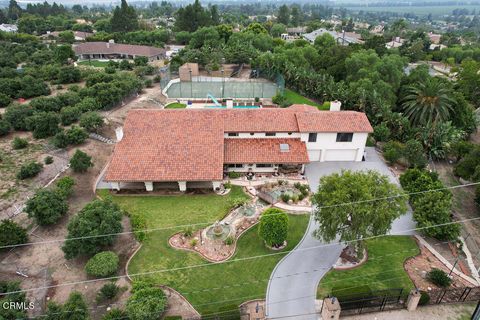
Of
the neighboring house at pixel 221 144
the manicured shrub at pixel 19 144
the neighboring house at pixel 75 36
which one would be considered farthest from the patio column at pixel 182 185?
the neighboring house at pixel 75 36

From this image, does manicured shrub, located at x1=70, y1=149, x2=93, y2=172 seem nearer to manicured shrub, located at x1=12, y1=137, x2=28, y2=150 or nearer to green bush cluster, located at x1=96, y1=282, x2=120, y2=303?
manicured shrub, located at x1=12, y1=137, x2=28, y2=150

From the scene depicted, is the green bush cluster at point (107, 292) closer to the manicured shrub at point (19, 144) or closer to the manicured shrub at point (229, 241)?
the manicured shrub at point (229, 241)

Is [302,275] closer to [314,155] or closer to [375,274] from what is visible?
[375,274]

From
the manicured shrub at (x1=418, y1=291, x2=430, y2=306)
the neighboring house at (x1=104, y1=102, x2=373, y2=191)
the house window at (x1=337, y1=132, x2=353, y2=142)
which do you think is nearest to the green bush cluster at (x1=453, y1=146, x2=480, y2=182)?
the neighboring house at (x1=104, y1=102, x2=373, y2=191)

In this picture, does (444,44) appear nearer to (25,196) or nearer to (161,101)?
(161,101)

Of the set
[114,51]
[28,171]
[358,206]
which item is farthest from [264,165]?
[114,51]
